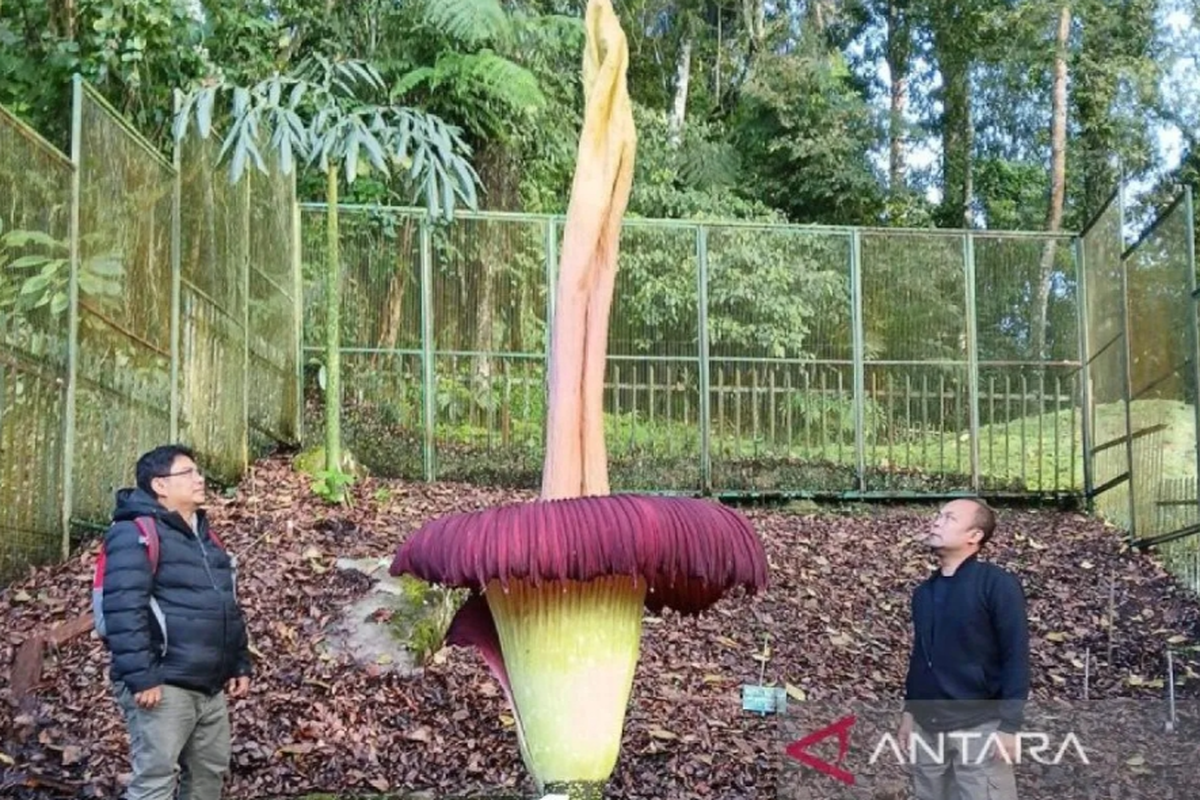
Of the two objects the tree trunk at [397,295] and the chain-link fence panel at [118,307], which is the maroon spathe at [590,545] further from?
the tree trunk at [397,295]

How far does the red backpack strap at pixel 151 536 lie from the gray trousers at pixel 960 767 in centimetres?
205

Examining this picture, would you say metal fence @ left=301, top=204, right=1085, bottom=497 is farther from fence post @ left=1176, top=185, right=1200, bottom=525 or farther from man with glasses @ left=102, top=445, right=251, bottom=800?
man with glasses @ left=102, top=445, right=251, bottom=800

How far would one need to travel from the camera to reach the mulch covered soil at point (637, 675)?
4.49m

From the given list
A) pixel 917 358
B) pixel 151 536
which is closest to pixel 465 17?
pixel 917 358

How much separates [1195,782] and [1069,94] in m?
16.9

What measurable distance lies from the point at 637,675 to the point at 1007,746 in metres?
2.86

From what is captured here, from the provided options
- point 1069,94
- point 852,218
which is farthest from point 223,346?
point 1069,94

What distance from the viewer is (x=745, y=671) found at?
6.03 meters

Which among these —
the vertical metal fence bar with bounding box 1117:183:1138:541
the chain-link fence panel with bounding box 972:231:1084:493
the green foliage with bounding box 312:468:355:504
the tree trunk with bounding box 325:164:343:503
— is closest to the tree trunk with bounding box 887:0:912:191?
the chain-link fence panel with bounding box 972:231:1084:493

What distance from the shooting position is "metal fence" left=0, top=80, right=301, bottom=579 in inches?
205

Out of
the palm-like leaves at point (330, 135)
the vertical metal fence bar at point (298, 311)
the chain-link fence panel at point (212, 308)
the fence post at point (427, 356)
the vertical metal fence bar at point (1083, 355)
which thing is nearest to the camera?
the palm-like leaves at point (330, 135)

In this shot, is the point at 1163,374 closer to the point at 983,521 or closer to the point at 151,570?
the point at 983,521

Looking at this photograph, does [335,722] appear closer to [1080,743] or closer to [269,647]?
[269,647]

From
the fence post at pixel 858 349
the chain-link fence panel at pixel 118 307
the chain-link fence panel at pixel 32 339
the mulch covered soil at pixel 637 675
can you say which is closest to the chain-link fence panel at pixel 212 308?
the chain-link fence panel at pixel 118 307
